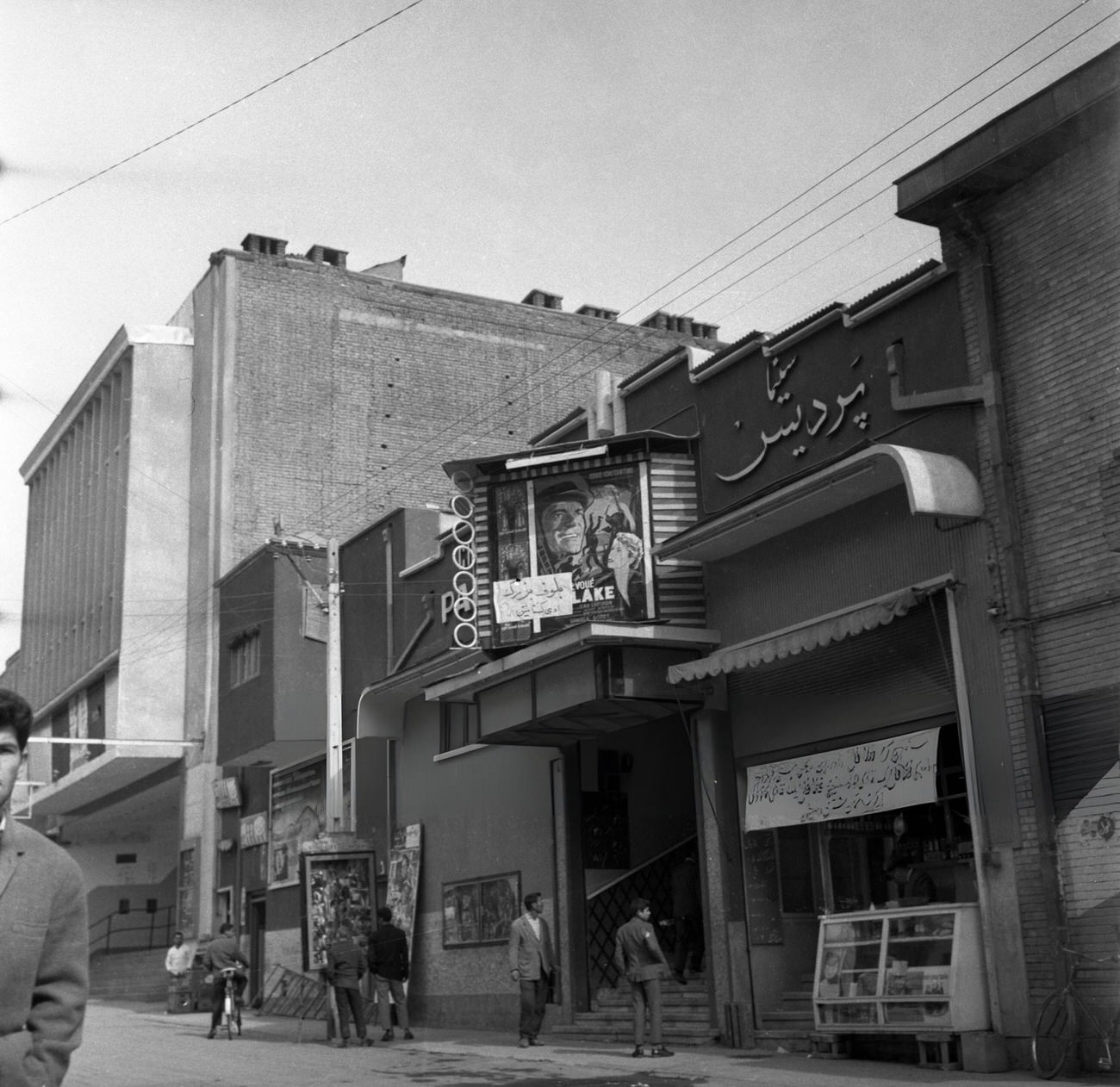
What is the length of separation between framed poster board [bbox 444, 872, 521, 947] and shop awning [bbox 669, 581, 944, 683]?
567cm

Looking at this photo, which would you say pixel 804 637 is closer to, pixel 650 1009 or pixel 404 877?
pixel 650 1009

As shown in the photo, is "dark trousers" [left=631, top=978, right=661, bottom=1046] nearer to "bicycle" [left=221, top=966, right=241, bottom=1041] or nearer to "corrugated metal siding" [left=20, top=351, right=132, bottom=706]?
"bicycle" [left=221, top=966, right=241, bottom=1041]

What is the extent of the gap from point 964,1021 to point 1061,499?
4.44 metres

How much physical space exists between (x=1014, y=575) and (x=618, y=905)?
8.58 metres

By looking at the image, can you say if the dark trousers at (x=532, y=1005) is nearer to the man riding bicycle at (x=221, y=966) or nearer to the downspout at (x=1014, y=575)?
the man riding bicycle at (x=221, y=966)

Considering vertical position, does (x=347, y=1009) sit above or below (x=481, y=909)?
below

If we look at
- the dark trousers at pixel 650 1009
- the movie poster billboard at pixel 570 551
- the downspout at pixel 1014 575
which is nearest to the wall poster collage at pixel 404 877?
the movie poster billboard at pixel 570 551

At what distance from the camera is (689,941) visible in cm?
1875

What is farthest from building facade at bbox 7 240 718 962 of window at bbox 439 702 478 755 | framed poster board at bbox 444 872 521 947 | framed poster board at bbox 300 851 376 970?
framed poster board at bbox 444 872 521 947

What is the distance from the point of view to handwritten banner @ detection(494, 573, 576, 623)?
57.1 ft

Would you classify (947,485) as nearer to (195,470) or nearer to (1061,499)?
(1061,499)

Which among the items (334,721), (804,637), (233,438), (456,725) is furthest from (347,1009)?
(233,438)

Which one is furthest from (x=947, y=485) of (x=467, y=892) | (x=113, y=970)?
(x=113, y=970)

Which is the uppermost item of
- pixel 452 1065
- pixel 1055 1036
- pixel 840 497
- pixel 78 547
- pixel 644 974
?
pixel 78 547
